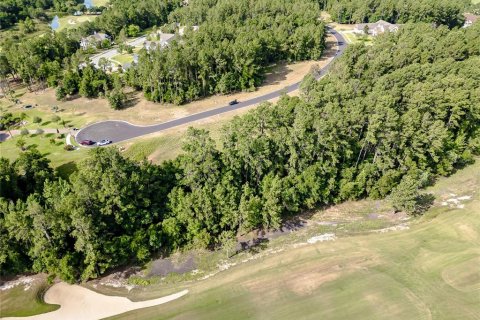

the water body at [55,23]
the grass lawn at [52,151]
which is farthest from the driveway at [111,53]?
the water body at [55,23]

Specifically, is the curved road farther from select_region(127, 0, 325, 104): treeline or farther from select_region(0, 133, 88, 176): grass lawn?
select_region(127, 0, 325, 104): treeline

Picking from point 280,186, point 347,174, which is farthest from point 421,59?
point 280,186

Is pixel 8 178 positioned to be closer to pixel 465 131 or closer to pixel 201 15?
pixel 465 131

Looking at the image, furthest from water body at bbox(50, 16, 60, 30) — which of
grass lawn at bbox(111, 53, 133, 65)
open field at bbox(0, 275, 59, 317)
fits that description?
open field at bbox(0, 275, 59, 317)

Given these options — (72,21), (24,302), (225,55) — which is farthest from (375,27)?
(72,21)

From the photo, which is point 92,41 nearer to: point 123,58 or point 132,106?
point 123,58

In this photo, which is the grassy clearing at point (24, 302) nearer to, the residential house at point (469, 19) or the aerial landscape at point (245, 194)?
the aerial landscape at point (245, 194)
